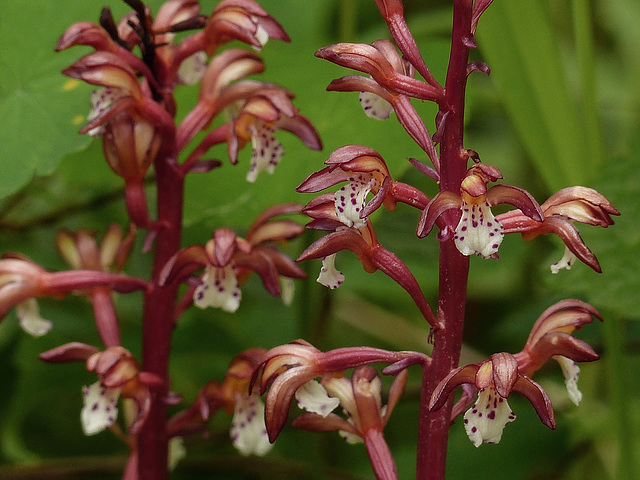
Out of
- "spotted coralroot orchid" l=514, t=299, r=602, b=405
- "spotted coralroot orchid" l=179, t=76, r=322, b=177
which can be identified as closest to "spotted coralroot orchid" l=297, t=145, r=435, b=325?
"spotted coralroot orchid" l=514, t=299, r=602, b=405

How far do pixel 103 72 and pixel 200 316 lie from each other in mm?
1200

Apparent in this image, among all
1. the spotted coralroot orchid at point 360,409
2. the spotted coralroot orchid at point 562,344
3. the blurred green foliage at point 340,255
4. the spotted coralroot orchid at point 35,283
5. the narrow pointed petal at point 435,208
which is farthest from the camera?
the blurred green foliage at point 340,255

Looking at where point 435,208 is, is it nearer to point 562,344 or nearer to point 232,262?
point 562,344

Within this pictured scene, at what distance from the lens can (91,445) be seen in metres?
2.26

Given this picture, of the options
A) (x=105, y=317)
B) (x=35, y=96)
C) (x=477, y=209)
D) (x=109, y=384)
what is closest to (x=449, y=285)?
(x=477, y=209)

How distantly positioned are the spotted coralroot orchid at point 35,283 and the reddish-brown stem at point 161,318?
41mm

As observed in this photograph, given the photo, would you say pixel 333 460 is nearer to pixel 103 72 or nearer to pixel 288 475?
pixel 288 475

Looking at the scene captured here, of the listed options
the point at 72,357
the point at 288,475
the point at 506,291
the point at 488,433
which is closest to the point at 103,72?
the point at 72,357

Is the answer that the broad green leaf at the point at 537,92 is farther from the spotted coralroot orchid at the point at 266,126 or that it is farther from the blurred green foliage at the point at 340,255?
the spotted coralroot orchid at the point at 266,126

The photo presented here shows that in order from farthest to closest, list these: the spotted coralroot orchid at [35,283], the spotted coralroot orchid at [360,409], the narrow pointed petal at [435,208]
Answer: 1. the spotted coralroot orchid at [35,283]
2. the spotted coralroot orchid at [360,409]
3. the narrow pointed petal at [435,208]

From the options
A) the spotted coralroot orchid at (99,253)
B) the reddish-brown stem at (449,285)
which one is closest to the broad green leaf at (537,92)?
the reddish-brown stem at (449,285)

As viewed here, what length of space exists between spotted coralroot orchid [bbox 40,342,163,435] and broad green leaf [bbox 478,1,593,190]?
0.80 m

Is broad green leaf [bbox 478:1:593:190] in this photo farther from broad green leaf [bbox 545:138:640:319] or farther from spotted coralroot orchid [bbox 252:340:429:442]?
spotted coralroot orchid [bbox 252:340:429:442]

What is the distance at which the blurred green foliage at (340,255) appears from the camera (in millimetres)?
1561
